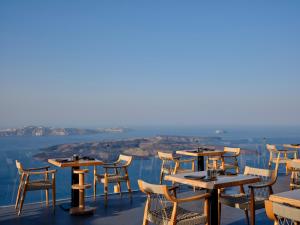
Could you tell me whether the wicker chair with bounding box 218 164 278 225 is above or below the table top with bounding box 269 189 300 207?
below

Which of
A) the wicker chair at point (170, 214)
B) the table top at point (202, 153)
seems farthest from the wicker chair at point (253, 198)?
the table top at point (202, 153)

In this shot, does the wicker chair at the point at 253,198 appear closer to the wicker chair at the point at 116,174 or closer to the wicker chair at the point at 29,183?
the wicker chair at the point at 116,174

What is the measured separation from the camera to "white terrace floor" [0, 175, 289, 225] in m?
4.21

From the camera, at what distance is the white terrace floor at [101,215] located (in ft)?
13.8

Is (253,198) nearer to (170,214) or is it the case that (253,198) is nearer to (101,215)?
(170,214)

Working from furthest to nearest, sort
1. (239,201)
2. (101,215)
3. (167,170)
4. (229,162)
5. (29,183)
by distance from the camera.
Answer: (229,162) → (167,170) → (29,183) → (101,215) → (239,201)

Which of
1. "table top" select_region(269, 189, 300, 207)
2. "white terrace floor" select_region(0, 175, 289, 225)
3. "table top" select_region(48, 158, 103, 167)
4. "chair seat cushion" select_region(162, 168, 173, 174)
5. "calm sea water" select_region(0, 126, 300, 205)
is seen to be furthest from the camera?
"calm sea water" select_region(0, 126, 300, 205)

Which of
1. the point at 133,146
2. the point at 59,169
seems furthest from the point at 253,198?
the point at 133,146

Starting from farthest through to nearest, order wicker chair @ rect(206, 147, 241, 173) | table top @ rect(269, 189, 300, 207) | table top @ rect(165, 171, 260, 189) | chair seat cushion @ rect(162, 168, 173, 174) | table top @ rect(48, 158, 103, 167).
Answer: wicker chair @ rect(206, 147, 241, 173) < chair seat cushion @ rect(162, 168, 173, 174) < table top @ rect(48, 158, 103, 167) < table top @ rect(165, 171, 260, 189) < table top @ rect(269, 189, 300, 207)

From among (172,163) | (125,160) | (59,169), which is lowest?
(59,169)

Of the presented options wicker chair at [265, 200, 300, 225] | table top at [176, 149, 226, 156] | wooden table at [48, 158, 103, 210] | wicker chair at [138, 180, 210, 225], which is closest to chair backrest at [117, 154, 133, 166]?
wooden table at [48, 158, 103, 210]

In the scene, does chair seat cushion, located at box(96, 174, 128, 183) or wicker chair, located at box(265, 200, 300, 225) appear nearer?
wicker chair, located at box(265, 200, 300, 225)

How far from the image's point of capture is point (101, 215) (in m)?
4.56

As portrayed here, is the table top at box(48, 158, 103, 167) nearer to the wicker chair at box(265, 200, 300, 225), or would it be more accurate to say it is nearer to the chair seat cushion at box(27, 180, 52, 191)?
the chair seat cushion at box(27, 180, 52, 191)
